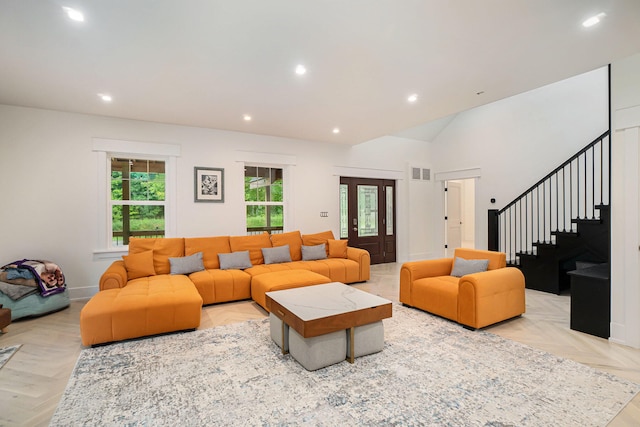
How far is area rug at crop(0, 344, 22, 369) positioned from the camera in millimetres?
2686

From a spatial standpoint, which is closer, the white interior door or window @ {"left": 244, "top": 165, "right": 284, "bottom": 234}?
window @ {"left": 244, "top": 165, "right": 284, "bottom": 234}

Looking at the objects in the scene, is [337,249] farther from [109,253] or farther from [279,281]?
[109,253]

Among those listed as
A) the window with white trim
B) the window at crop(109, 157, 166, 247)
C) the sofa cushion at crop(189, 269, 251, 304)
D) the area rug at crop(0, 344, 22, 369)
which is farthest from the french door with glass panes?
the area rug at crop(0, 344, 22, 369)

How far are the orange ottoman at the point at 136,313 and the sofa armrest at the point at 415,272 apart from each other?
8.14 ft

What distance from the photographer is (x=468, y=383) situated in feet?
7.43

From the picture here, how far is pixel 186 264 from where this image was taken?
14.4ft

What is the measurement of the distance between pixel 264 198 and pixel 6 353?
3.91 metres

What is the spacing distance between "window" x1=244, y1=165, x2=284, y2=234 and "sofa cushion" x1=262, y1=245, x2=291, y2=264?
0.87m

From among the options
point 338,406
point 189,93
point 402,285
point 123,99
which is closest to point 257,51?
point 189,93

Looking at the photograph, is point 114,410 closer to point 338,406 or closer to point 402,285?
point 338,406

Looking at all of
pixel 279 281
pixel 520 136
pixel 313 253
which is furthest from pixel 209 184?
pixel 520 136

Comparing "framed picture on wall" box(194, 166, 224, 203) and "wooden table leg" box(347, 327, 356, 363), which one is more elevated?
"framed picture on wall" box(194, 166, 224, 203)

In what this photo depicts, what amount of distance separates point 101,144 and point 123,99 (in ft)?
3.52

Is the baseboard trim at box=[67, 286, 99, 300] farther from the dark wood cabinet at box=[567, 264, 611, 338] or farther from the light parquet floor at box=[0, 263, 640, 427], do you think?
the dark wood cabinet at box=[567, 264, 611, 338]
